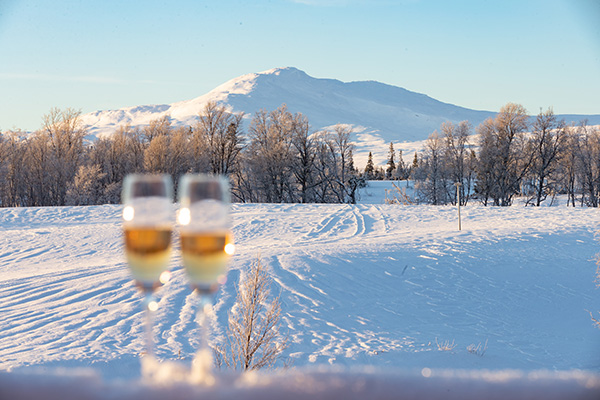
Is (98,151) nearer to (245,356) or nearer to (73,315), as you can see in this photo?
(73,315)

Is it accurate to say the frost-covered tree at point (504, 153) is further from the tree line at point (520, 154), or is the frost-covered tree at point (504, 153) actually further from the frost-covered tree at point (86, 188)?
the frost-covered tree at point (86, 188)

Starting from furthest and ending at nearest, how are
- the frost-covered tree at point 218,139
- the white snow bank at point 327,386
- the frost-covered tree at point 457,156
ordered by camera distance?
1. the frost-covered tree at point 457,156
2. the frost-covered tree at point 218,139
3. the white snow bank at point 327,386

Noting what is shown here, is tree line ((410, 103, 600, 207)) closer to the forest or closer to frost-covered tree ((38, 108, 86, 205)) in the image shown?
the forest

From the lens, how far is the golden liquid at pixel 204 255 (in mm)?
946

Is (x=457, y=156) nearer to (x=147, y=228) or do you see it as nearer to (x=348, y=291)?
(x=348, y=291)

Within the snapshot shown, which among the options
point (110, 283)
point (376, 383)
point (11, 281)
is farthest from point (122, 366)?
point (376, 383)

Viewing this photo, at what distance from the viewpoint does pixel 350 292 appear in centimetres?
1474

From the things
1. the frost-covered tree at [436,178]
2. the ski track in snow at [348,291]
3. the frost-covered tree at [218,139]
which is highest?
the frost-covered tree at [218,139]

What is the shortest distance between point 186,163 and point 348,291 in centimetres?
1893

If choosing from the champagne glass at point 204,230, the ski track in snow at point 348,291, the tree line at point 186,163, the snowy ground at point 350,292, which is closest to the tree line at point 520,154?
the tree line at point 186,163

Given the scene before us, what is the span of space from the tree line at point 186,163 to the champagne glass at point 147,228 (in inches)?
1174

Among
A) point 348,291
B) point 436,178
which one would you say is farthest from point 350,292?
point 436,178

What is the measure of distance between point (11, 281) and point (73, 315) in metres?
4.04

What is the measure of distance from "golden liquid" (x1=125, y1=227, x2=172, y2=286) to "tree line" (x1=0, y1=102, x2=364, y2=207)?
29834mm
